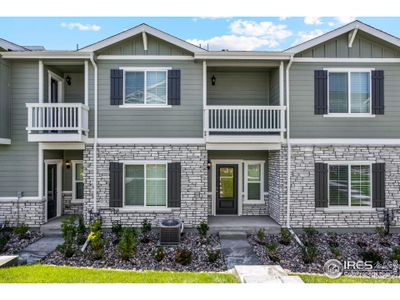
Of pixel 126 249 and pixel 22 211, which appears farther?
pixel 22 211

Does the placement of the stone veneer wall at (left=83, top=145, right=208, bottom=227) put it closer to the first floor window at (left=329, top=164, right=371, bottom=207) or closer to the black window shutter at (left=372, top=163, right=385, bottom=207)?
the first floor window at (left=329, top=164, right=371, bottom=207)

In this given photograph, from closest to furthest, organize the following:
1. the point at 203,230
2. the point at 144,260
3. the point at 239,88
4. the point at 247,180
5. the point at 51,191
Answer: the point at 144,260
the point at 203,230
the point at 51,191
the point at 239,88
the point at 247,180

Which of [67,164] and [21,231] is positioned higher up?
[67,164]

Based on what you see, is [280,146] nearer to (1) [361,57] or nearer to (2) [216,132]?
(2) [216,132]

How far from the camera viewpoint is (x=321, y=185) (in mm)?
9945

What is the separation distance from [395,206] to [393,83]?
13.7 feet

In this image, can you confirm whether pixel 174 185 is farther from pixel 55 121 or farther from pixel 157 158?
pixel 55 121

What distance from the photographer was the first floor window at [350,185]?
1001cm

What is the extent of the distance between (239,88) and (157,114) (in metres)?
3.45

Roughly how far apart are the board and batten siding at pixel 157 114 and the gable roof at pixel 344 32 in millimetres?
3386

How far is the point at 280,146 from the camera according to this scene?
994 centimetres

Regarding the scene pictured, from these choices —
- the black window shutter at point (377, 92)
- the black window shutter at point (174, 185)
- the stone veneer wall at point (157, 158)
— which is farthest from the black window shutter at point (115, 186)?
the black window shutter at point (377, 92)

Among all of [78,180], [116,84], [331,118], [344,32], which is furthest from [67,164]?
[344,32]

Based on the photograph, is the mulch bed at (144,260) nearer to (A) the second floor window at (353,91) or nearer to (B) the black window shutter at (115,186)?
(B) the black window shutter at (115,186)
